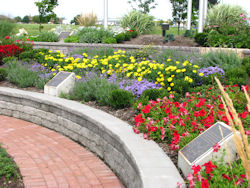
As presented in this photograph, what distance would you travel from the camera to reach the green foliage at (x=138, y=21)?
15.5 metres

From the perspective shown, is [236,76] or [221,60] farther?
[221,60]

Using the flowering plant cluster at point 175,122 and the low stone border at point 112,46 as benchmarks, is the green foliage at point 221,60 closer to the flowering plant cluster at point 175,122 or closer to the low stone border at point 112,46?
the low stone border at point 112,46

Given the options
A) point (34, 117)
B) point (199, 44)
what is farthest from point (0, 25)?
point (34, 117)

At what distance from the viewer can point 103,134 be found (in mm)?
4223

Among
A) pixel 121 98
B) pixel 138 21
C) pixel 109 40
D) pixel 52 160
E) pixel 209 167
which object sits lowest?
pixel 52 160

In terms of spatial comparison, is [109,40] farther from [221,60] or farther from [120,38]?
[221,60]

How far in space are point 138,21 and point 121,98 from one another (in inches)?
446

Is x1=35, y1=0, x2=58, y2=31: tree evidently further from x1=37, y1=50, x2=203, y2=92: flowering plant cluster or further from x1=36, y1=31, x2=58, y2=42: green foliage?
x1=37, y1=50, x2=203, y2=92: flowering plant cluster

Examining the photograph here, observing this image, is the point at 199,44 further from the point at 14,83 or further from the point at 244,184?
the point at 244,184

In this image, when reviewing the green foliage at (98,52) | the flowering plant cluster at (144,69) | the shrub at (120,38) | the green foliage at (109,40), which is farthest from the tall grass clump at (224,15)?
the flowering plant cluster at (144,69)

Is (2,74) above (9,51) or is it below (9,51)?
below

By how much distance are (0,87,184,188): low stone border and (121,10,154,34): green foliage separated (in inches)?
399

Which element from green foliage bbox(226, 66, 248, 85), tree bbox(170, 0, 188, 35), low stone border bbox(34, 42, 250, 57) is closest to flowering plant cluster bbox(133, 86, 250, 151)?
green foliage bbox(226, 66, 248, 85)

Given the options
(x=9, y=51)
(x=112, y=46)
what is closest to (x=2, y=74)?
(x=9, y=51)
